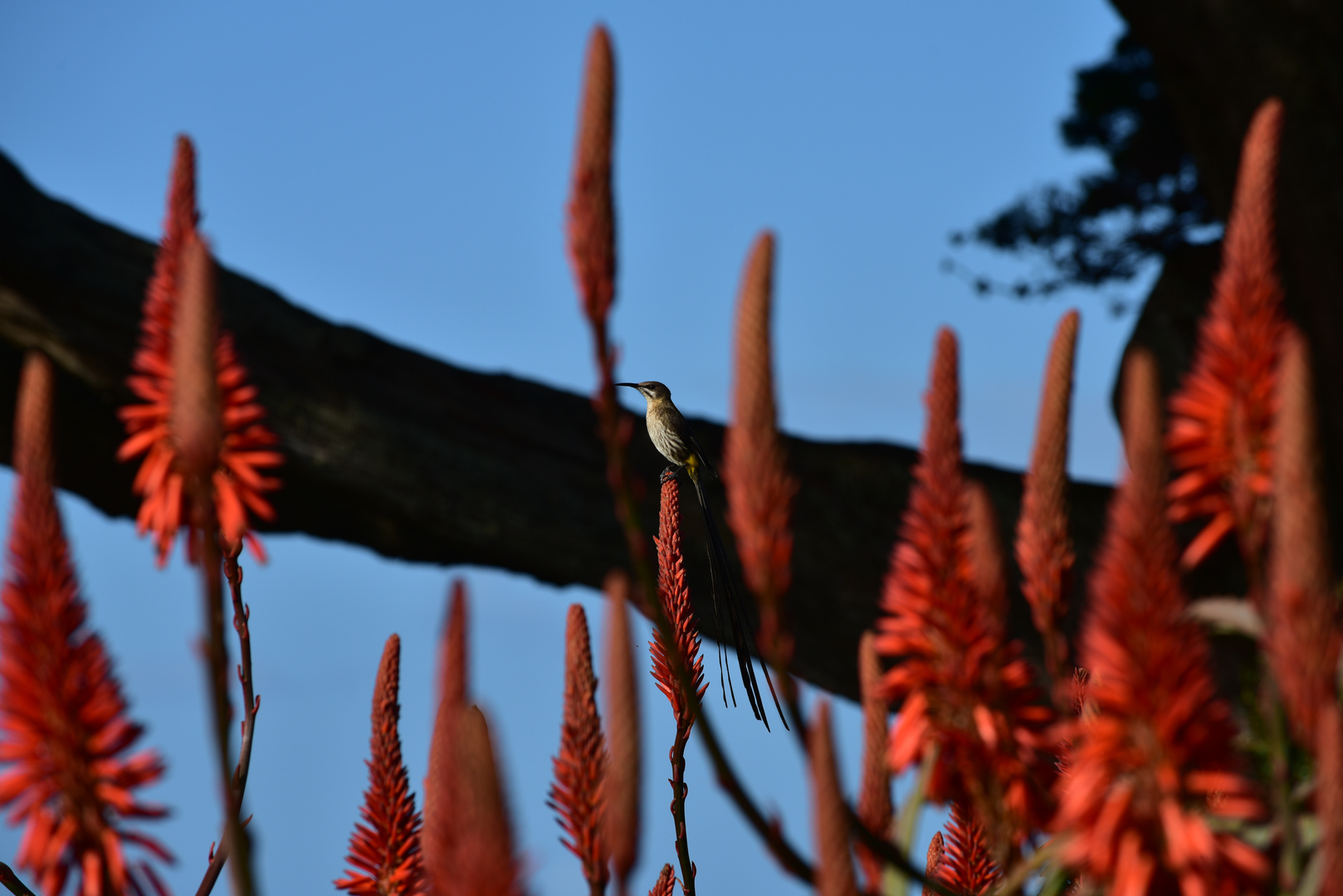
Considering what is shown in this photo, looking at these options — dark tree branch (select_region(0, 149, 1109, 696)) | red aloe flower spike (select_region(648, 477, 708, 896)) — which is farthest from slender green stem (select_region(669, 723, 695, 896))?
dark tree branch (select_region(0, 149, 1109, 696))

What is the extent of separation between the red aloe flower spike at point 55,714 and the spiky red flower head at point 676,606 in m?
0.77

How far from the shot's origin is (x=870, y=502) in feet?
38.7

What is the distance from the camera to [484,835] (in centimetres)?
65

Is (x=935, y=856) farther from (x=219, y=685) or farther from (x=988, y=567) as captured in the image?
(x=219, y=685)

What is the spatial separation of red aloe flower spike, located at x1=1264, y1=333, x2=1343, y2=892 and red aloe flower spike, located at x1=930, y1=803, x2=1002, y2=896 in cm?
63

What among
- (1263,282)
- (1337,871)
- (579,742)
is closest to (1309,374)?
(1263,282)

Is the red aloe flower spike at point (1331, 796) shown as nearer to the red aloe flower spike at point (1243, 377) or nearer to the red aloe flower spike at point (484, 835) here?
the red aloe flower spike at point (1243, 377)

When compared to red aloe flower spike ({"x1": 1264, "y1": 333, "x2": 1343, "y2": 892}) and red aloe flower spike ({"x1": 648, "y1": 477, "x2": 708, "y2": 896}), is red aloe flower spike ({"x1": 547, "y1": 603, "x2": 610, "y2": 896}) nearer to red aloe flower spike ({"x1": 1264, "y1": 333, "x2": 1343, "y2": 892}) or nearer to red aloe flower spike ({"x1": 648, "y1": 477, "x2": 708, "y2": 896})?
red aloe flower spike ({"x1": 648, "y1": 477, "x2": 708, "y2": 896})

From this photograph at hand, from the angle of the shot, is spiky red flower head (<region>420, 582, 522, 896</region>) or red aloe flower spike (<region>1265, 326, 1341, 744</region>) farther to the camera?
red aloe flower spike (<region>1265, 326, 1341, 744</region>)

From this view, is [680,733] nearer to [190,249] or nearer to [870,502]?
[190,249]

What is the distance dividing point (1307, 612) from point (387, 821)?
0.90m

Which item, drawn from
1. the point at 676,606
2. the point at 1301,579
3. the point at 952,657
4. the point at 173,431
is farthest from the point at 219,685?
the point at 676,606

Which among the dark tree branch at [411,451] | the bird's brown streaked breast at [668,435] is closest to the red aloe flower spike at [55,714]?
the bird's brown streaked breast at [668,435]

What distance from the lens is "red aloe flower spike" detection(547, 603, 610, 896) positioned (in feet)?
3.65
